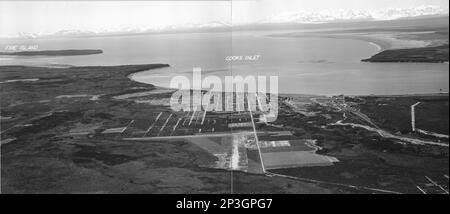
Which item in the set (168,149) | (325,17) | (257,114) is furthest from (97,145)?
(325,17)

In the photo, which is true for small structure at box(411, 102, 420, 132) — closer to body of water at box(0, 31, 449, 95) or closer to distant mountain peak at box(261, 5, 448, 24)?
body of water at box(0, 31, 449, 95)

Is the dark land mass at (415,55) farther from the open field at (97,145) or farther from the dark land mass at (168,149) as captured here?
the open field at (97,145)

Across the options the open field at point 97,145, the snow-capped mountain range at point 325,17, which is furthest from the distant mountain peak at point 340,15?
the open field at point 97,145

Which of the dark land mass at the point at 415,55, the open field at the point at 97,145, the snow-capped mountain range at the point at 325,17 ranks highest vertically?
the snow-capped mountain range at the point at 325,17
